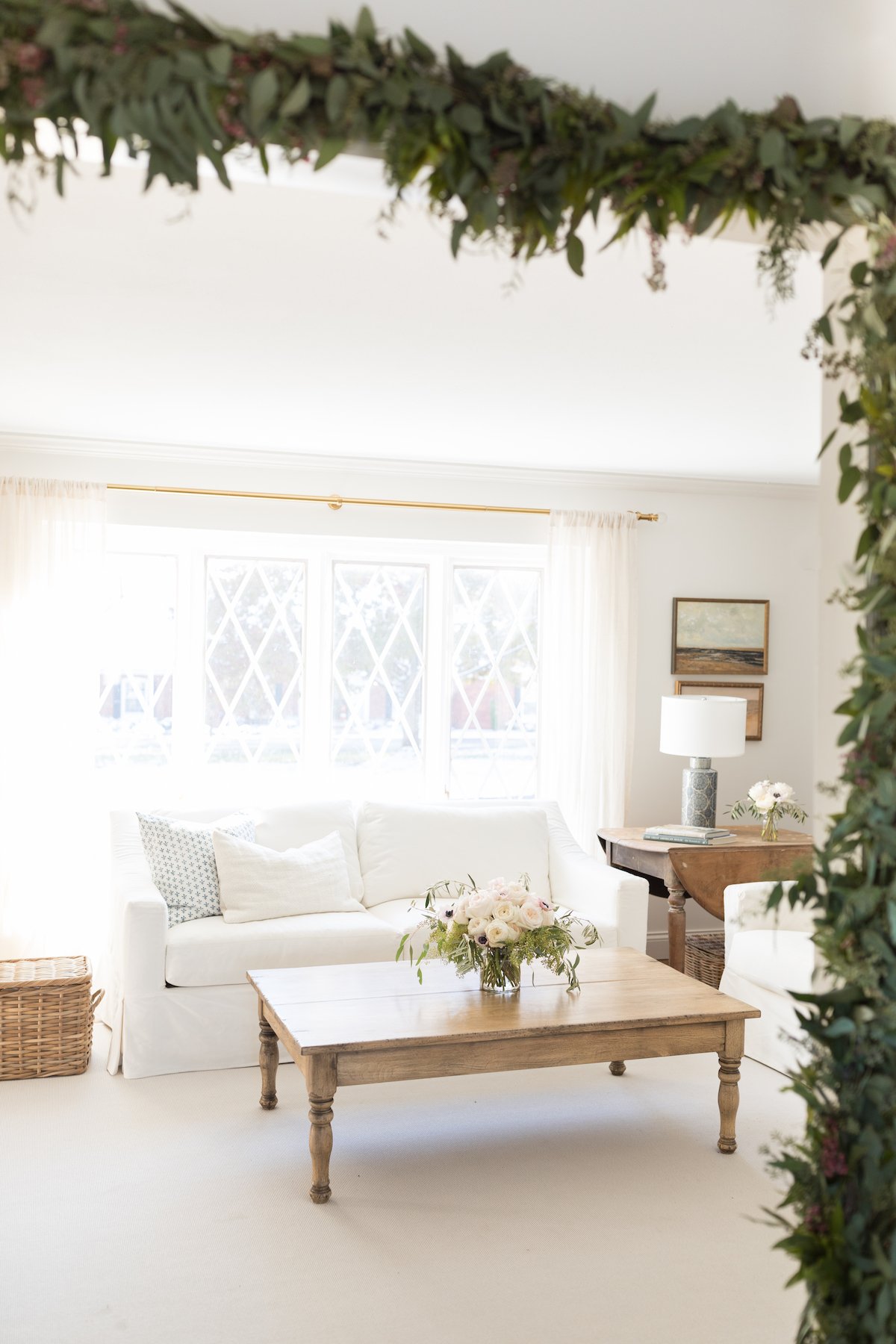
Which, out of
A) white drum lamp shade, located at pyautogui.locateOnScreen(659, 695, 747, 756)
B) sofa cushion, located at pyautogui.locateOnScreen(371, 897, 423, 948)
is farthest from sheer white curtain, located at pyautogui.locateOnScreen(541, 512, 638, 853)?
sofa cushion, located at pyautogui.locateOnScreen(371, 897, 423, 948)

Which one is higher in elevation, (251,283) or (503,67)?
(251,283)

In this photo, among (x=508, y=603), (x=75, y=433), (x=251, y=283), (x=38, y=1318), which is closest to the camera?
(x=38, y=1318)

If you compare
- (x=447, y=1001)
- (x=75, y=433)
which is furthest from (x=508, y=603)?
(x=447, y=1001)

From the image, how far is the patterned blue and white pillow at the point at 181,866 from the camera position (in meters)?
4.46

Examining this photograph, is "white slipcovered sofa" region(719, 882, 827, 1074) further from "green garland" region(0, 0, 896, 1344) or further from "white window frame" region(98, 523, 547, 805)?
"green garland" region(0, 0, 896, 1344)

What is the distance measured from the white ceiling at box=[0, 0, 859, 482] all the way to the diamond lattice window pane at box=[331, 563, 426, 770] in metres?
0.71

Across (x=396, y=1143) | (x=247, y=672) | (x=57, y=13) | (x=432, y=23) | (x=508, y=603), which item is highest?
(x=432, y=23)

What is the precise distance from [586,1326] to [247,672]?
359 cm

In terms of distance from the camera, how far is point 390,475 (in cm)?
562

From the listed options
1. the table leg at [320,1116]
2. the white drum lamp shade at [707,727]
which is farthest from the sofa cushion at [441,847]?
the table leg at [320,1116]

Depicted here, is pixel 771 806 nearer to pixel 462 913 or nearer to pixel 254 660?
pixel 462 913

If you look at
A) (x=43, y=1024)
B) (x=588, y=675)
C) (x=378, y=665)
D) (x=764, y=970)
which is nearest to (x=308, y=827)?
(x=378, y=665)

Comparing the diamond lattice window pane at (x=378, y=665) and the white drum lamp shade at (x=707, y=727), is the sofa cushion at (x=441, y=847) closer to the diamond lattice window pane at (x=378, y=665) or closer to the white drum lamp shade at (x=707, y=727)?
the diamond lattice window pane at (x=378, y=665)

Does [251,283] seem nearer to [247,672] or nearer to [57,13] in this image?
[57,13]
